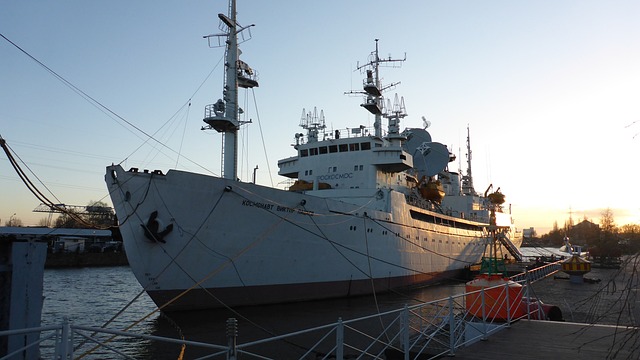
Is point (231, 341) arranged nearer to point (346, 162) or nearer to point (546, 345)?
point (546, 345)

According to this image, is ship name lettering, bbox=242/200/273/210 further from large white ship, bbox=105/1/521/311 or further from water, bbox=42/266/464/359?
water, bbox=42/266/464/359

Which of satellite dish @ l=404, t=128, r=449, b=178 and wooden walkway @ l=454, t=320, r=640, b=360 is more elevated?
satellite dish @ l=404, t=128, r=449, b=178

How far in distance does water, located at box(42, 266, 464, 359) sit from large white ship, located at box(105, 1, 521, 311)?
0.57m

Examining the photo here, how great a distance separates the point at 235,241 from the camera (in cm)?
1546

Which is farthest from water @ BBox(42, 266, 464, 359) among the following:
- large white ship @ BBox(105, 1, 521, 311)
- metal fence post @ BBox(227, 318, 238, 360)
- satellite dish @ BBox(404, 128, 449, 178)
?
satellite dish @ BBox(404, 128, 449, 178)

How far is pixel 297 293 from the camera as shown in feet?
57.6

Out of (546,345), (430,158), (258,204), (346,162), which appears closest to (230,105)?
(258,204)

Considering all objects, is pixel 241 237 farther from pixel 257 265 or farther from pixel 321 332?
pixel 321 332

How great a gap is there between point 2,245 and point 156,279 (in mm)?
7581

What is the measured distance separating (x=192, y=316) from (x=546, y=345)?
10864 millimetres

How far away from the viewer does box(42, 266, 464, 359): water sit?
12805mm

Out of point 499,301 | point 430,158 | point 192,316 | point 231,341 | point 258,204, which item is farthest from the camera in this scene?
point 430,158

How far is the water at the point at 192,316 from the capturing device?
1280cm

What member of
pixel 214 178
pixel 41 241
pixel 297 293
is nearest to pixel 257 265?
pixel 297 293
